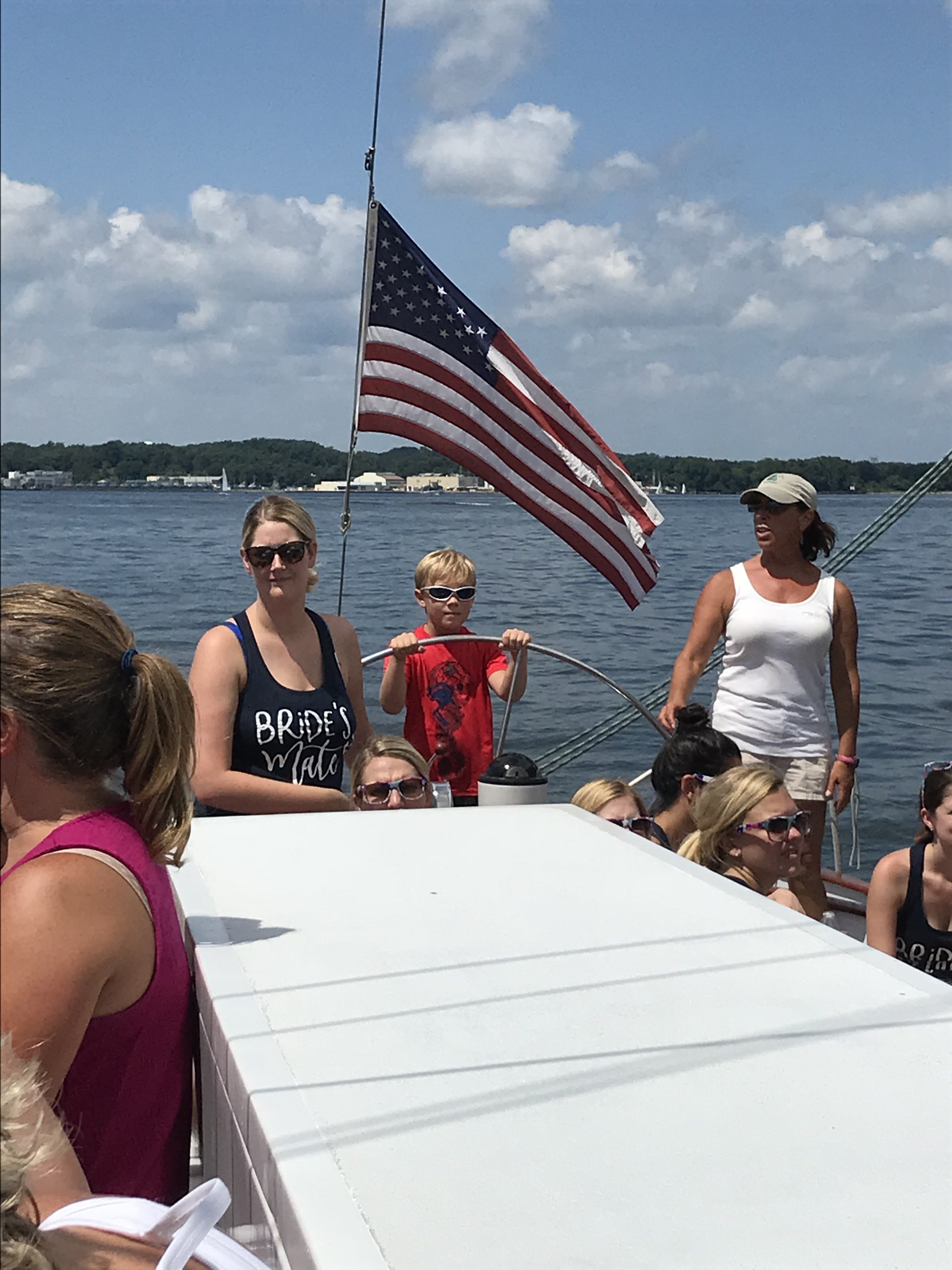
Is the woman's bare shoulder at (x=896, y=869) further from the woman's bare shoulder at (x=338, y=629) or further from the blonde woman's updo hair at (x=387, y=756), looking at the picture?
the woman's bare shoulder at (x=338, y=629)

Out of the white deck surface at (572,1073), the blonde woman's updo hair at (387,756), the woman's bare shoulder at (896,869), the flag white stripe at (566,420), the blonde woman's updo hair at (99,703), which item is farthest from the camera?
the flag white stripe at (566,420)

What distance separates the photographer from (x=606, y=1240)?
1.22m

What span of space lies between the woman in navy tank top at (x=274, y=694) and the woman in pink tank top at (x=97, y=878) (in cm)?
143

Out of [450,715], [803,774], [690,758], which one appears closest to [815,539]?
[803,774]

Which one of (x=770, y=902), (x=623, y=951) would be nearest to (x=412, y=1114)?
(x=623, y=951)

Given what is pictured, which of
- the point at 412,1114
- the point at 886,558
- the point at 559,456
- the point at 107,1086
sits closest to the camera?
the point at 412,1114

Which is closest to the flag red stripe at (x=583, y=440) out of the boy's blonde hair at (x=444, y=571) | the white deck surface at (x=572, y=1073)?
the boy's blonde hair at (x=444, y=571)

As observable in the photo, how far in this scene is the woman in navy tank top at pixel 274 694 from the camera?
338 centimetres

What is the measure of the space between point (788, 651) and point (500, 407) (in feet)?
6.63

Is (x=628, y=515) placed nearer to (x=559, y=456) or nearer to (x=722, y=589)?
(x=559, y=456)

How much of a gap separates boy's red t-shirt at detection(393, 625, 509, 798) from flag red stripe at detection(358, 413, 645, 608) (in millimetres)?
1188

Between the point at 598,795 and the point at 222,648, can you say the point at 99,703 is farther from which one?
the point at 598,795

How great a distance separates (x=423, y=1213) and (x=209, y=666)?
7.50 feet

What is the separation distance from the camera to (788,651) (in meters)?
4.38
